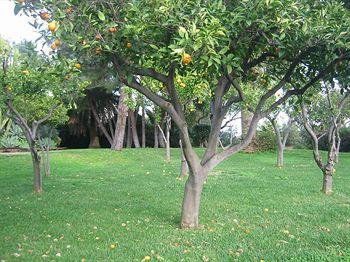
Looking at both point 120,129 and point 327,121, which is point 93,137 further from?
point 327,121

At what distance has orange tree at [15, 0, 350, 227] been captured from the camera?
4.45 m

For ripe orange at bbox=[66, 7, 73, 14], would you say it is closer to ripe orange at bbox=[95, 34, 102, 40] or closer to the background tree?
ripe orange at bbox=[95, 34, 102, 40]

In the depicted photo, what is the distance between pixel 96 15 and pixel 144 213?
331 cm

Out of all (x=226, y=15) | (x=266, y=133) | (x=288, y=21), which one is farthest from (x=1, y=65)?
(x=266, y=133)

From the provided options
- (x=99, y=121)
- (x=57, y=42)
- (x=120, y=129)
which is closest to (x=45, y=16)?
(x=57, y=42)

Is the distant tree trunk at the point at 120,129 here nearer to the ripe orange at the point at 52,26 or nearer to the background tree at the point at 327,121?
the background tree at the point at 327,121

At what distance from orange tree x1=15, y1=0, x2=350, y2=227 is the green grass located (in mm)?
841

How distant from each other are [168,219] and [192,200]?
84cm

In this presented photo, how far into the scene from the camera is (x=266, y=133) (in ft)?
75.8

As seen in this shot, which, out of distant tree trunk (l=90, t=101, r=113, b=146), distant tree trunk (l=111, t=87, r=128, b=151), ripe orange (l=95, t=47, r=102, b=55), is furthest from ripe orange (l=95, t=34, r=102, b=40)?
distant tree trunk (l=90, t=101, r=113, b=146)

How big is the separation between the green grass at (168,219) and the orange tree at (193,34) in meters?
0.84

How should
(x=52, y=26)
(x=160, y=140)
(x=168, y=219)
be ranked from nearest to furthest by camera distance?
(x=52, y=26), (x=168, y=219), (x=160, y=140)

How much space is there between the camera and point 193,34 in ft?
14.0

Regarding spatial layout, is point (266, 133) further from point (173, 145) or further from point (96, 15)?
point (96, 15)
